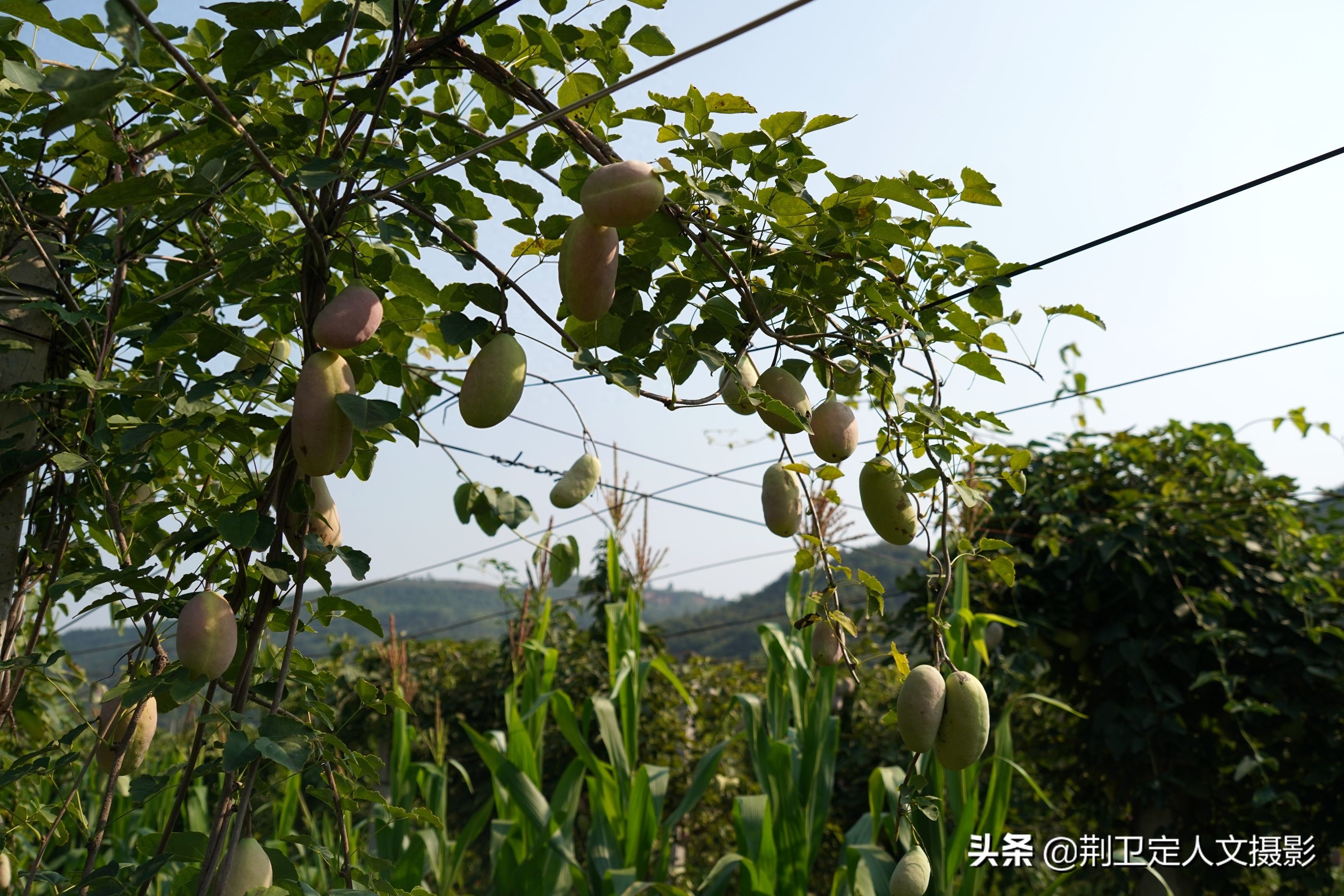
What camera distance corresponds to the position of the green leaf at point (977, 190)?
2.69ft

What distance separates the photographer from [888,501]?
85 centimetres

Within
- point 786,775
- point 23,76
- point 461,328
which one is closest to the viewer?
point 23,76

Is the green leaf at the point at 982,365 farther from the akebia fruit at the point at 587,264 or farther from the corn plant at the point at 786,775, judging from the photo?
the corn plant at the point at 786,775

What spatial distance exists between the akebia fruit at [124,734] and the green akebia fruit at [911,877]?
69cm

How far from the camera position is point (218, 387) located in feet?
2.40

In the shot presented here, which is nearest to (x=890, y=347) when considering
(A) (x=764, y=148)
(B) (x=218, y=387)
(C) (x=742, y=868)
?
(A) (x=764, y=148)

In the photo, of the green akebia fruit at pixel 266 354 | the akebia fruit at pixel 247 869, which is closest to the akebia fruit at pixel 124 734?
the akebia fruit at pixel 247 869

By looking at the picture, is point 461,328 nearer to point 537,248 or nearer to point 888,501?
point 537,248

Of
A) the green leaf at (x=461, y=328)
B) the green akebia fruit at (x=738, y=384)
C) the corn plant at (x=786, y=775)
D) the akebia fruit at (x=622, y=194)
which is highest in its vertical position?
the akebia fruit at (x=622, y=194)

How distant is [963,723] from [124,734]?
0.77m

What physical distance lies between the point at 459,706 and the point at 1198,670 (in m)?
4.02

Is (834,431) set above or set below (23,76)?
below

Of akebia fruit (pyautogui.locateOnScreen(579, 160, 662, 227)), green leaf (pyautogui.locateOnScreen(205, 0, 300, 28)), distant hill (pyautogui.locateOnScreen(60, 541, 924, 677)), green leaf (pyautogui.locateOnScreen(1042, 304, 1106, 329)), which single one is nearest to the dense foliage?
distant hill (pyautogui.locateOnScreen(60, 541, 924, 677))

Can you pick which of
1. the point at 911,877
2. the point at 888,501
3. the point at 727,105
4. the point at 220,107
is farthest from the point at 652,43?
the point at 911,877
